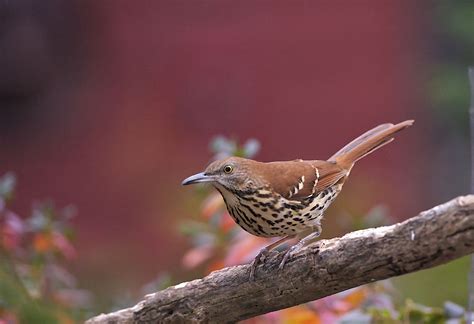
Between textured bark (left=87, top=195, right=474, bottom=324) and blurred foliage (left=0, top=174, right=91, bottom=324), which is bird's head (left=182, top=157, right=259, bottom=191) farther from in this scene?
blurred foliage (left=0, top=174, right=91, bottom=324)

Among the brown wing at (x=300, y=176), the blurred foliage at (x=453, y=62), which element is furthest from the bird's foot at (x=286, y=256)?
the blurred foliage at (x=453, y=62)

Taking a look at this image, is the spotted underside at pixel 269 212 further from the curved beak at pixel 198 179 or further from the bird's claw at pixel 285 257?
the bird's claw at pixel 285 257

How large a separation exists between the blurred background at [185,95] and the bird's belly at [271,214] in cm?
558

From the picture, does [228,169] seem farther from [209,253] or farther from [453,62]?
[453,62]

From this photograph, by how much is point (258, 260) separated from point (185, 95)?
20.4 ft

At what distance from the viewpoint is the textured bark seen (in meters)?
2.22

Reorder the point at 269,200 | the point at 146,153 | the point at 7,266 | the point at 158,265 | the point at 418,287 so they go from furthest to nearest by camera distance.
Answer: the point at 146,153
the point at 158,265
the point at 418,287
the point at 269,200
the point at 7,266

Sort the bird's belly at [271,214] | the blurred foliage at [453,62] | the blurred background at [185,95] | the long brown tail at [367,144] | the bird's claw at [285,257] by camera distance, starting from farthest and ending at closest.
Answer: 1. the blurred foliage at [453,62]
2. the blurred background at [185,95]
3. the long brown tail at [367,144]
4. the bird's belly at [271,214]
5. the bird's claw at [285,257]

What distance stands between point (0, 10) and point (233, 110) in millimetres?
2366

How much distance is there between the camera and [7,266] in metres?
1.54

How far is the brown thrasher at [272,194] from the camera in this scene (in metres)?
3.08

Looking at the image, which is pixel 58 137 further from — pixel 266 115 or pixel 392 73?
pixel 392 73

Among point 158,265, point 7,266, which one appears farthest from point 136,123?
point 7,266

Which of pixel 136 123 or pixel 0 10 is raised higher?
pixel 0 10
